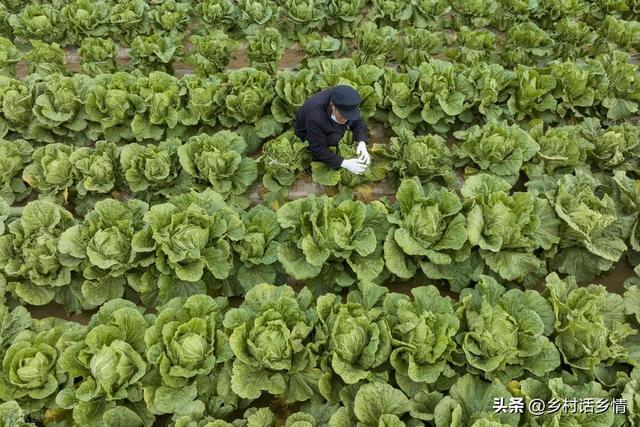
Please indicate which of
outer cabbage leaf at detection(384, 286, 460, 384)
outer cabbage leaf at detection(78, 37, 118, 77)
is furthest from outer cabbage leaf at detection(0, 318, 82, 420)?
outer cabbage leaf at detection(78, 37, 118, 77)

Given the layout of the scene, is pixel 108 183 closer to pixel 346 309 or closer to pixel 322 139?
pixel 322 139

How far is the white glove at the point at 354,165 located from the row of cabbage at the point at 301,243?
0.73 m

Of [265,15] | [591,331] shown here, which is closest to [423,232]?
[591,331]

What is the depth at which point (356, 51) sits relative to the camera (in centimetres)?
833

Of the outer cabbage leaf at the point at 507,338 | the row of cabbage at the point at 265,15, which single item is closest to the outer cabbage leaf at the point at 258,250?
the outer cabbage leaf at the point at 507,338

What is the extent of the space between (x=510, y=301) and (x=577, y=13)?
7.03 m

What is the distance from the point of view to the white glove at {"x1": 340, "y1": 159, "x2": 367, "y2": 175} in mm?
6125

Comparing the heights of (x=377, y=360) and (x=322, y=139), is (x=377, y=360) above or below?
below

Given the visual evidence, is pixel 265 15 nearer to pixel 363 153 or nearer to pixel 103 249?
pixel 363 153

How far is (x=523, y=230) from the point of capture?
5.40 meters

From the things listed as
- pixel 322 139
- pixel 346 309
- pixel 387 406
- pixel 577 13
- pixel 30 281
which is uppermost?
pixel 577 13

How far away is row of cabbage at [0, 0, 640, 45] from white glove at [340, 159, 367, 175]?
401cm

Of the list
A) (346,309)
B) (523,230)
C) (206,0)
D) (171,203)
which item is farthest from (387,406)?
(206,0)

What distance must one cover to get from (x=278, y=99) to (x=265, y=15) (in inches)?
103
